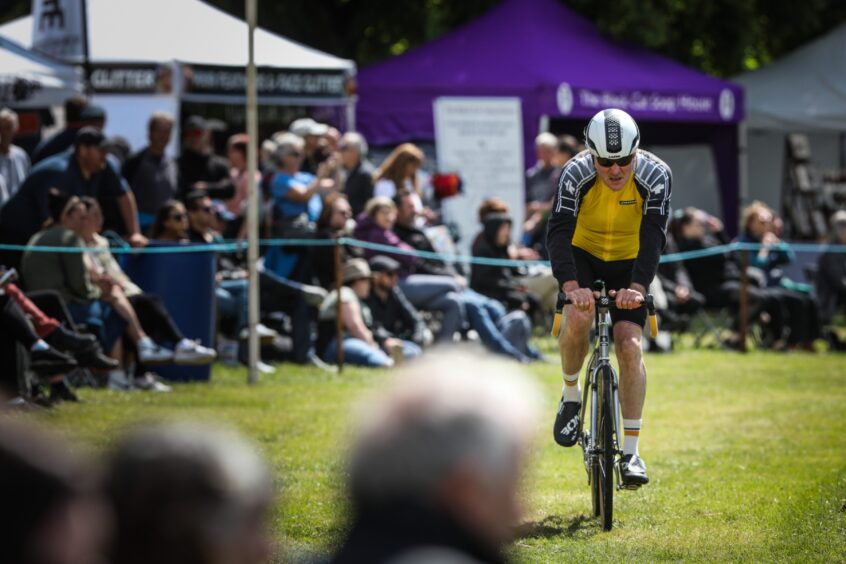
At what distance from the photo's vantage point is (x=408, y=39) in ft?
87.0

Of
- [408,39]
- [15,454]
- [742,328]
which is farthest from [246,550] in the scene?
[408,39]

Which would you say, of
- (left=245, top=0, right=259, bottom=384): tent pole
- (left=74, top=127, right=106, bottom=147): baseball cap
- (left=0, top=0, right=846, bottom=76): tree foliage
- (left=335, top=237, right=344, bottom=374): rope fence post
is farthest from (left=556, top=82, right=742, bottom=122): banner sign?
(left=74, top=127, right=106, bottom=147): baseball cap

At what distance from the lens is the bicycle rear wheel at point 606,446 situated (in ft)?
25.2

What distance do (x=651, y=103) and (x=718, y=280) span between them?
3.68 m

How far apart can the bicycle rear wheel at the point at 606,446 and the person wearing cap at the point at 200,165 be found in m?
8.26

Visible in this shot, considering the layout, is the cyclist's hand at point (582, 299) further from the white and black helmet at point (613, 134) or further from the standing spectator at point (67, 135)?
the standing spectator at point (67, 135)

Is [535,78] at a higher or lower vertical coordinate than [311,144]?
higher

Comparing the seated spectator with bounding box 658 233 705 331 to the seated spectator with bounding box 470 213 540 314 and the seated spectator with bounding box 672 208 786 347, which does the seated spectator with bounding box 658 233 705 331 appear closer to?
the seated spectator with bounding box 672 208 786 347

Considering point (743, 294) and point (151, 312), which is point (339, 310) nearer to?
point (151, 312)

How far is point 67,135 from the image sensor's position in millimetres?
13992

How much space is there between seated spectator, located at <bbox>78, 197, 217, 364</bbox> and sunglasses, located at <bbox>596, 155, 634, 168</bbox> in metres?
5.66

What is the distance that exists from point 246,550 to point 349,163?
45.0 ft

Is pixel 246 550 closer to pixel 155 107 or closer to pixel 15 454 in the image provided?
pixel 15 454

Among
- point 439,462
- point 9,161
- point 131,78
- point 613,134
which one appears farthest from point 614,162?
point 131,78
